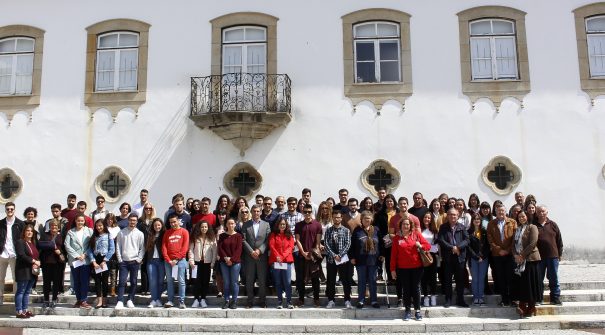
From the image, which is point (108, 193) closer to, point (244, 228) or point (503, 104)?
point (244, 228)

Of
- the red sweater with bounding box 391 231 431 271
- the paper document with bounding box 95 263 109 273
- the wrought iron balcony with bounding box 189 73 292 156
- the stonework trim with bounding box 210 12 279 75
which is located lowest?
the paper document with bounding box 95 263 109 273

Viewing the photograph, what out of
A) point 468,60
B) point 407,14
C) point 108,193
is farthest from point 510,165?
point 108,193

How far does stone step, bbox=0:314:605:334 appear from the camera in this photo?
750 centimetres

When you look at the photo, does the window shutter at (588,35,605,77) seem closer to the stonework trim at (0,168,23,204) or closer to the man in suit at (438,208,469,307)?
the man in suit at (438,208,469,307)

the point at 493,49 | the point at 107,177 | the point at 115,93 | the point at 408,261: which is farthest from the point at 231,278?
the point at 493,49

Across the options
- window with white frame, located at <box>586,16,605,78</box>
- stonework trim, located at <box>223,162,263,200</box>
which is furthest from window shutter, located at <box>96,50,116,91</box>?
window with white frame, located at <box>586,16,605,78</box>

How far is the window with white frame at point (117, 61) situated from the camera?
1278 centimetres

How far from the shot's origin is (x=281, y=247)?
8.17 metres

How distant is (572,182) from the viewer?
11750 mm

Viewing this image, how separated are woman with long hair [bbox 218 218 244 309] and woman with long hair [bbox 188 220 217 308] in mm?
204

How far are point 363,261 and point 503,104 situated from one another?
5.93 m

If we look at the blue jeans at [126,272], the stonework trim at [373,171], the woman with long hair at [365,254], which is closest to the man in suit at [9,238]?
the blue jeans at [126,272]

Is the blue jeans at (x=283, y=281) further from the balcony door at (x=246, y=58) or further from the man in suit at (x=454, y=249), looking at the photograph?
the balcony door at (x=246, y=58)

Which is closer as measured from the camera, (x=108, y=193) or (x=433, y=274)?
(x=433, y=274)
